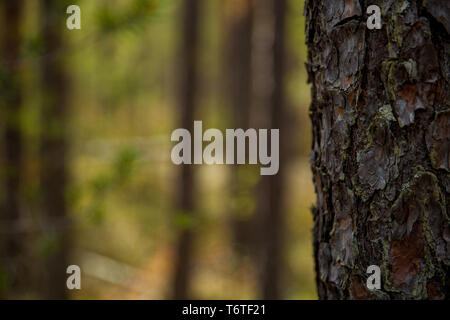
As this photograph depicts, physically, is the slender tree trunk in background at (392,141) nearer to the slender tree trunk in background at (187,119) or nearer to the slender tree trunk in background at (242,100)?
the slender tree trunk in background at (187,119)

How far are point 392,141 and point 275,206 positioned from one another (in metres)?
4.69

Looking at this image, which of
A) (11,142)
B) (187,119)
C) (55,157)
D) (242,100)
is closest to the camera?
(11,142)

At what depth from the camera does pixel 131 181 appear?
181 inches

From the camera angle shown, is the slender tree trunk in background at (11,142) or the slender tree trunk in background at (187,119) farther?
the slender tree trunk in background at (187,119)

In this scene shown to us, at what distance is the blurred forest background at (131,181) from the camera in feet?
11.0

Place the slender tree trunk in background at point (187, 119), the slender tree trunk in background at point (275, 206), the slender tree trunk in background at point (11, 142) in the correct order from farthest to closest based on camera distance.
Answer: the slender tree trunk in background at point (187, 119) → the slender tree trunk in background at point (275, 206) → the slender tree trunk in background at point (11, 142)

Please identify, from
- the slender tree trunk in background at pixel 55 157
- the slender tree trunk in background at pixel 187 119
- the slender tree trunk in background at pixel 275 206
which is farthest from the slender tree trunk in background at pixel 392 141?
the slender tree trunk in background at pixel 187 119

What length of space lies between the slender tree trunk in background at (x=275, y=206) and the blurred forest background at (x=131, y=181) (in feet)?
0.05

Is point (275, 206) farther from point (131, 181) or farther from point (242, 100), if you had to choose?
point (242, 100)

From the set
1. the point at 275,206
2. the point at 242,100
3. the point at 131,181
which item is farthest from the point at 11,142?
the point at 242,100

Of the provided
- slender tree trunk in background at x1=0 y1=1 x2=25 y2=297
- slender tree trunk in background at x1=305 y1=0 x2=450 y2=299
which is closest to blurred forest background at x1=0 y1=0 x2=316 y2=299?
slender tree trunk in background at x1=0 y1=1 x2=25 y2=297

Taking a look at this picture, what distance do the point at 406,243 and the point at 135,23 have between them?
222 centimetres

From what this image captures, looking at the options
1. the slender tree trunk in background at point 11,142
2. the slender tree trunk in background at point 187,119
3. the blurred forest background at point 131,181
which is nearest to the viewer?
the blurred forest background at point 131,181
